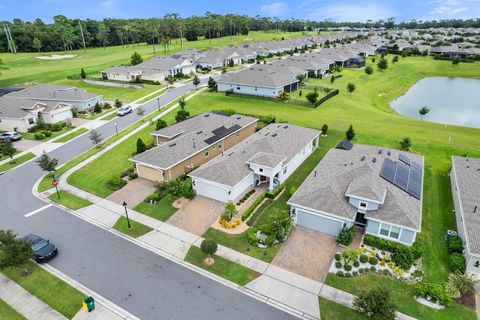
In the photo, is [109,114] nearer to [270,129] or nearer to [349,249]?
[270,129]

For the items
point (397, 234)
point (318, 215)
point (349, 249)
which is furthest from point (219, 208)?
point (397, 234)

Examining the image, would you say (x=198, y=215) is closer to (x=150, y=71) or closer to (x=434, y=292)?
(x=434, y=292)

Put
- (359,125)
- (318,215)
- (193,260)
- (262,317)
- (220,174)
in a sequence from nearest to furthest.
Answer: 1. (262,317)
2. (193,260)
3. (318,215)
4. (220,174)
5. (359,125)

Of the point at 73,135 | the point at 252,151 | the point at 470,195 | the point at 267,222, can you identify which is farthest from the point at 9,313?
the point at 470,195

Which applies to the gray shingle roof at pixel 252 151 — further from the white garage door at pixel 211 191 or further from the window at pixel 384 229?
the window at pixel 384 229

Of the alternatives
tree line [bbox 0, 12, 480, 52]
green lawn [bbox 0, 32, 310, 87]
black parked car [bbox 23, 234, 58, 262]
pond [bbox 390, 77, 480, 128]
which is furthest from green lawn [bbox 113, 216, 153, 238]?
tree line [bbox 0, 12, 480, 52]
